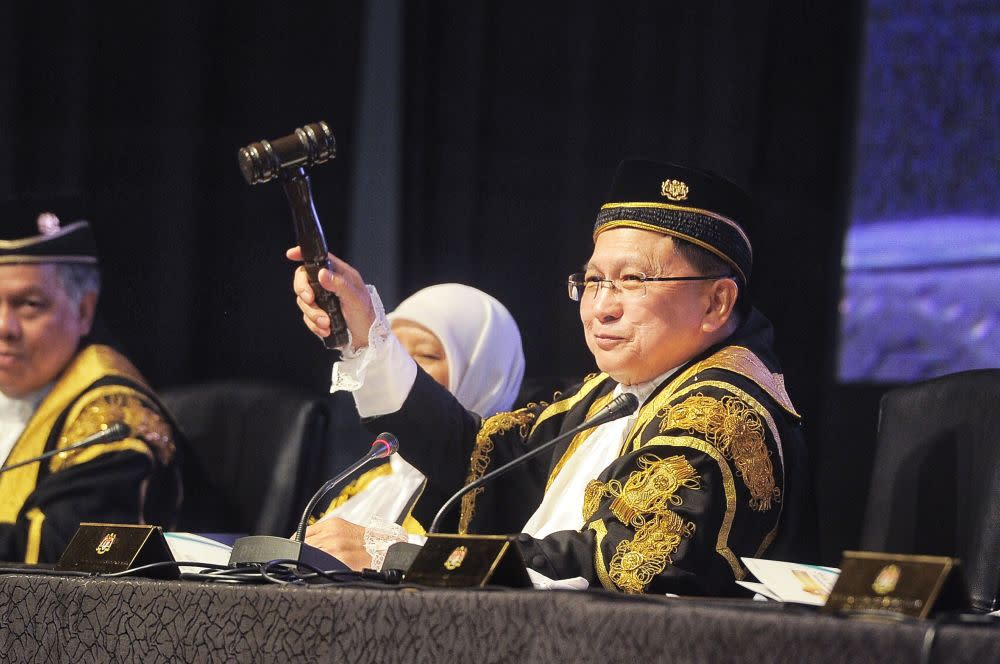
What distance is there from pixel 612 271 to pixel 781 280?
0.94 meters

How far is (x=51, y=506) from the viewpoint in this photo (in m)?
3.41

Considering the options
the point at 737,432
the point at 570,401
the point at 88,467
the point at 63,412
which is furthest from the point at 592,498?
the point at 63,412

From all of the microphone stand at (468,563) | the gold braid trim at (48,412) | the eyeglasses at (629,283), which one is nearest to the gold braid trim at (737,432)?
the eyeglasses at (629,283)

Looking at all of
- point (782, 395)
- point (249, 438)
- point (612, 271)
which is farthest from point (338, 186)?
point (782, 395)

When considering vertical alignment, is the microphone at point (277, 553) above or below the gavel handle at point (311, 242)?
below

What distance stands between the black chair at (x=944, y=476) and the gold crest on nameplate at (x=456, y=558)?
120cm

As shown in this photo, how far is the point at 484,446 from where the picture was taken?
2.87 meters

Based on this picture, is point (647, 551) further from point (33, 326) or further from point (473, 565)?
point (33, 326)

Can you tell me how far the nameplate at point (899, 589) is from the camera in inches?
49.9

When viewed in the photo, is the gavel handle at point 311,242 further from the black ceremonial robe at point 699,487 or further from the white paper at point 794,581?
the white paper at point 794,581

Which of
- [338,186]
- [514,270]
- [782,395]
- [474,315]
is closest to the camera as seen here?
[782,395]

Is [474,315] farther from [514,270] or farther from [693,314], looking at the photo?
[693,314]

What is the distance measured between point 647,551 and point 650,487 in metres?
0.13

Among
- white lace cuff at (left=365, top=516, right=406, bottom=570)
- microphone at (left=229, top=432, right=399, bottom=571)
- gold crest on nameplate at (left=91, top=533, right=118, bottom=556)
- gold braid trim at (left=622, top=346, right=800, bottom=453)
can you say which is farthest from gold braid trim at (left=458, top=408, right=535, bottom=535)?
gold crest on nameplate at (left=91, top=533, right=118, bottom=556)
